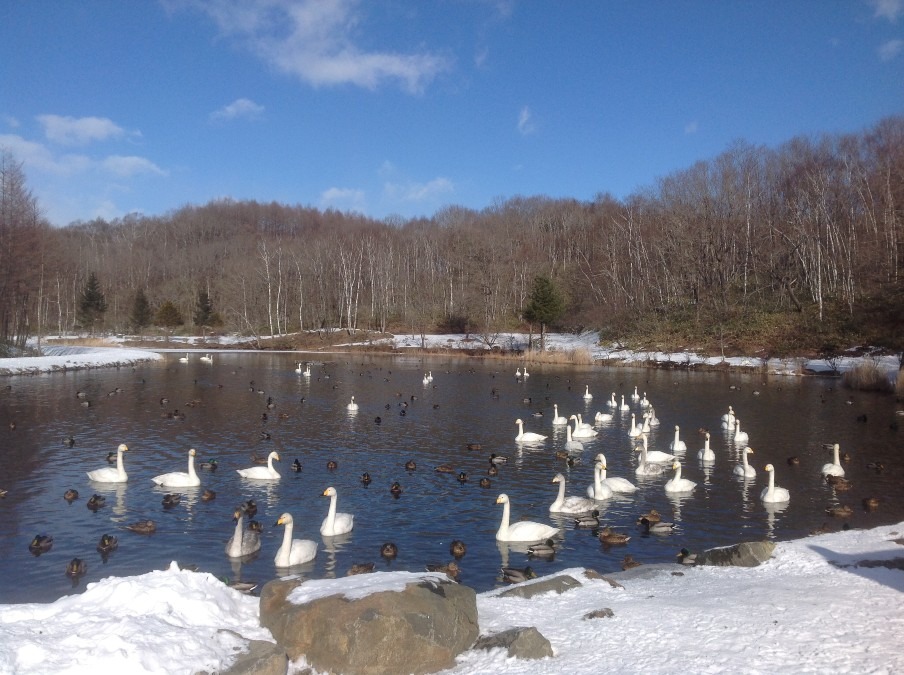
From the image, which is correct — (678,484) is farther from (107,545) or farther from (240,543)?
(107,545)

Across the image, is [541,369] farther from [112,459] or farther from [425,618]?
[425,618]

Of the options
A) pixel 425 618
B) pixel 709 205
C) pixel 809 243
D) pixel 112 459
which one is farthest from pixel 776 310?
pixel 425 618

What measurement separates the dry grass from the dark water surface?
7.22 feet

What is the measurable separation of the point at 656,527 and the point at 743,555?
13.7 ft

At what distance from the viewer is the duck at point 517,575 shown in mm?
11646

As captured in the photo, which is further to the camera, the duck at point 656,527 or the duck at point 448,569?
the duck at point 656,527

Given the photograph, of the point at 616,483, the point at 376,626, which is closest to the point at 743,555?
the point at 376,626

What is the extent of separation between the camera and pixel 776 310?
202 feet

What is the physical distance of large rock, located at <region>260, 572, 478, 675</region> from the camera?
6977 mm

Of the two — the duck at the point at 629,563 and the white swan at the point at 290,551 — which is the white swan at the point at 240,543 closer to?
the white swan at the point at 290,551

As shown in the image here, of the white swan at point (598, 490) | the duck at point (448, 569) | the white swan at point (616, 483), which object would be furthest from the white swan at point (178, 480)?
the white swan at point (616, 483)

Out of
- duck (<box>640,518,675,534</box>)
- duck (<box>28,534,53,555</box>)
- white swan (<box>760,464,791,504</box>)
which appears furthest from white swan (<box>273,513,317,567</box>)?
white swan (<box>760,464,791,504</box>)

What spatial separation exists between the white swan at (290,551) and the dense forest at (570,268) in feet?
108

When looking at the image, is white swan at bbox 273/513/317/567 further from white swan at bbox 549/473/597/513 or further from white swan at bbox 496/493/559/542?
white swan at bbox 549/473/597/513
